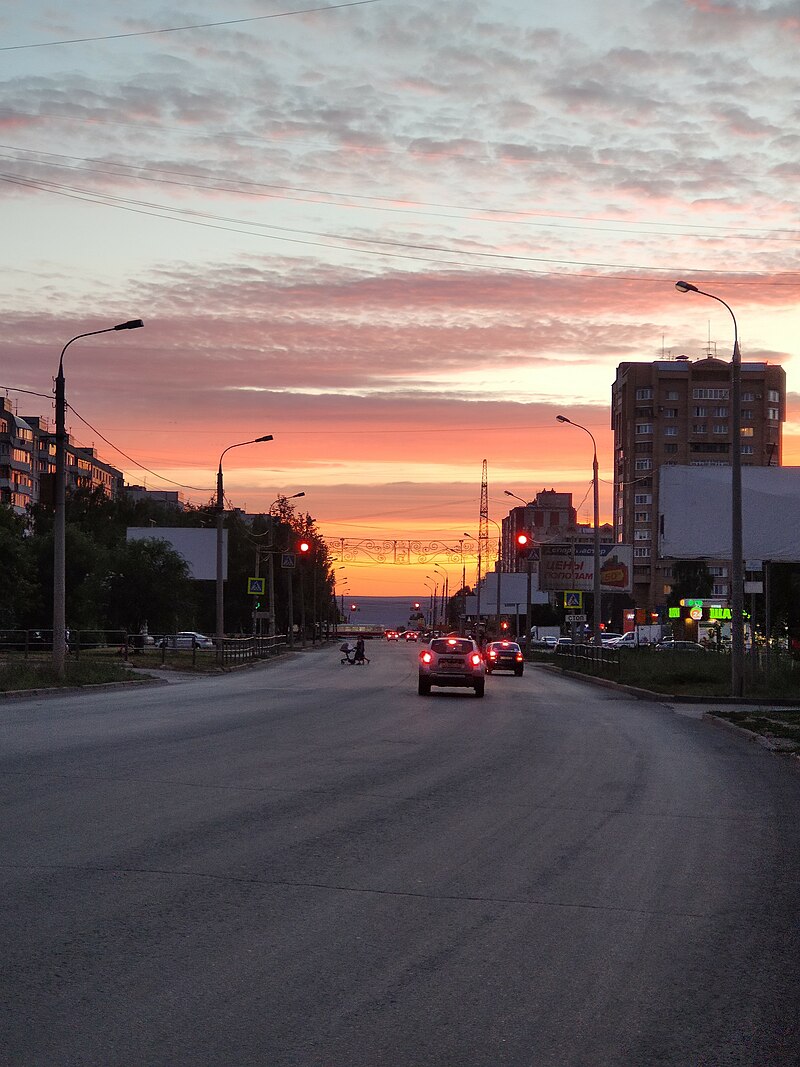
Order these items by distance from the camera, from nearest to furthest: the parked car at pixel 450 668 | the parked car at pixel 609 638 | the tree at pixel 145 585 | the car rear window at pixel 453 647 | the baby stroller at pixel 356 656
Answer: the parked car at pixel 450 668 < the car rear window at pixel 453 647 < the baby stroller at pixel 356 656 < the tree at pixel 145 585 < the parked car at pixel 609 638

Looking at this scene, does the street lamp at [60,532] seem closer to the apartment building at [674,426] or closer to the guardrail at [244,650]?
the guardrail at [244,650]

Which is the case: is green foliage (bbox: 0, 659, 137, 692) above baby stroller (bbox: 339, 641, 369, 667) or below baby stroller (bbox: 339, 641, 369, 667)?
above

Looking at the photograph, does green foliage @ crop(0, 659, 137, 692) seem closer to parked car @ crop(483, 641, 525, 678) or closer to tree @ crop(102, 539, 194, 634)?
parked car @ crop(483, 641, 525, 678)

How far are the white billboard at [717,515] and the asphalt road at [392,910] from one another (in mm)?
29295

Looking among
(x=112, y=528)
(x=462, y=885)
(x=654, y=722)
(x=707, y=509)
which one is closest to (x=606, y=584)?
(x=707, y=509)

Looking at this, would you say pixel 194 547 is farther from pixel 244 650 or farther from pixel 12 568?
pixel 12 568

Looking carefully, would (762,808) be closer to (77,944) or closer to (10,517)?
(77,944)

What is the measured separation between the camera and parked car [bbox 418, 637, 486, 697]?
35.4m

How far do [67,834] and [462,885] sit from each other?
3275mm

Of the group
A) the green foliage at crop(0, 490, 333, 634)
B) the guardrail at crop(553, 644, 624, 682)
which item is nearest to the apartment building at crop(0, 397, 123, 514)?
the green foliage at crop(0, 490, 333, 634)

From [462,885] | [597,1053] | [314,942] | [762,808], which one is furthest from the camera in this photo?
[762,808]

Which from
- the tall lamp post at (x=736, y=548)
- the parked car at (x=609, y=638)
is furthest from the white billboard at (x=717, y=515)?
the parked car at (x=609, y=638)

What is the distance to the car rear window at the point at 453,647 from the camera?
35.8 meters

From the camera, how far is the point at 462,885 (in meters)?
8.79
